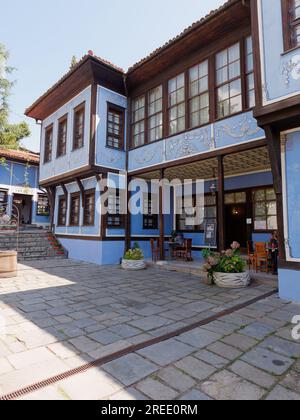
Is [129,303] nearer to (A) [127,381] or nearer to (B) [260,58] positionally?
(A) [127,381]

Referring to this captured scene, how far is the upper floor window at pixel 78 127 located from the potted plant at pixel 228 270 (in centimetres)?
707

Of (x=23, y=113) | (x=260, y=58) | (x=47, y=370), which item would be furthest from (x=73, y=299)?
(x=23, y=113)

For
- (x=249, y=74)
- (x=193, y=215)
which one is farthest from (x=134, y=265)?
(x=249, y=74)

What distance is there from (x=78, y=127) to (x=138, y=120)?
101 inches

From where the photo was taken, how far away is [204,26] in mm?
7113

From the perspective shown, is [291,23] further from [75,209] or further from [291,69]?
[75,209]

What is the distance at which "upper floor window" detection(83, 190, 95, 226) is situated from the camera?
10422 mm

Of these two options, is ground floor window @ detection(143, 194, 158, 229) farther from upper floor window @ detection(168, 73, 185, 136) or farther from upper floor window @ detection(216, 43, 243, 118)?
upper floor window @ detection(216, 43, 243, 118)

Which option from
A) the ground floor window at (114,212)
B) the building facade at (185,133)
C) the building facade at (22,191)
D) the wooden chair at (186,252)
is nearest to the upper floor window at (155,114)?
the building facade at (185,133)

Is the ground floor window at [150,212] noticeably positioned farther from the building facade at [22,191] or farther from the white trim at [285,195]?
the building facade at [22,191]

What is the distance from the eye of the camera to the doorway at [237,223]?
10.2 meters

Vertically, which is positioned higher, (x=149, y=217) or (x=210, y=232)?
(x=149, y=217)

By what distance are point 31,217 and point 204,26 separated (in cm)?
1492

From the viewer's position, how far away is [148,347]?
2.98 m
